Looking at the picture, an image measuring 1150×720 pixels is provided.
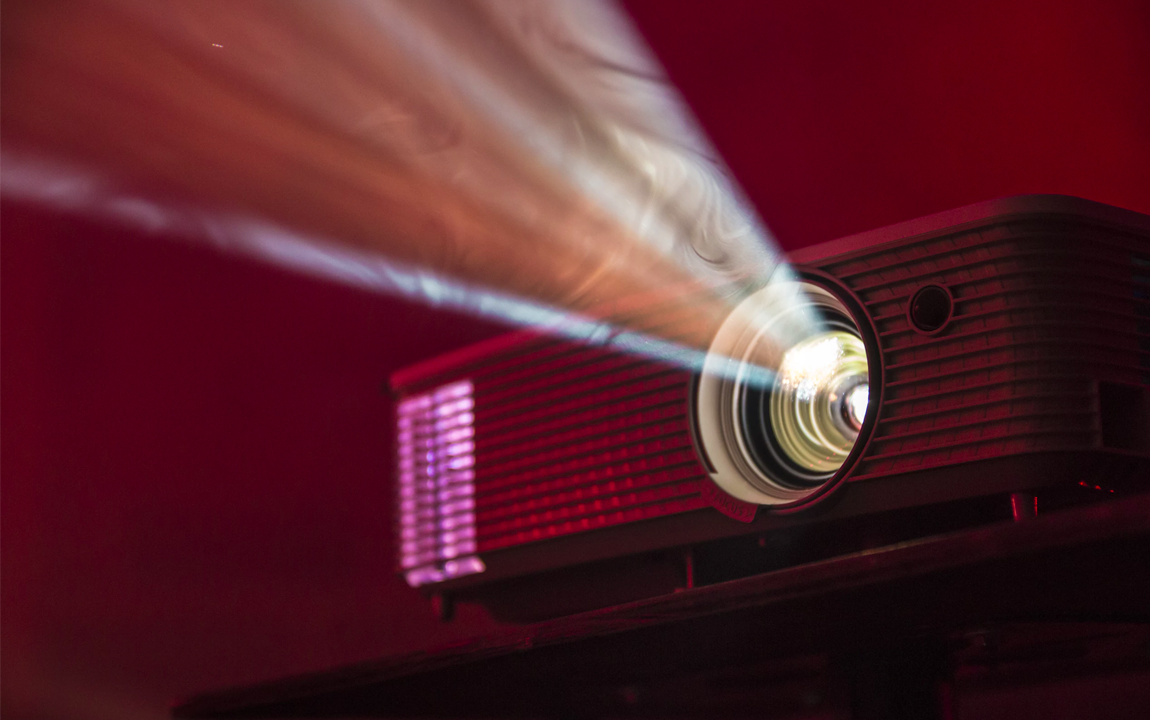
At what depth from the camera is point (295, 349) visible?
1.35 meters

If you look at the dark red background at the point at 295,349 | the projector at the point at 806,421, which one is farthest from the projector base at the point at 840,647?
the dark red background at the point at 295,349

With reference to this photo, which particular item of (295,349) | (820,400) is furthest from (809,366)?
(295,349)

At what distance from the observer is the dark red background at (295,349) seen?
3.09 feet

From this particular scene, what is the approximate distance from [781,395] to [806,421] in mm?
21

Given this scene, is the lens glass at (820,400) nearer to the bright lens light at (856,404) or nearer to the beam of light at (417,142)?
the bright lens light at (856,404)

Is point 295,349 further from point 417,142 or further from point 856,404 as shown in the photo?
point 856,404

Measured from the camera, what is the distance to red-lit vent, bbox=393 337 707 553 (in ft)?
2.19

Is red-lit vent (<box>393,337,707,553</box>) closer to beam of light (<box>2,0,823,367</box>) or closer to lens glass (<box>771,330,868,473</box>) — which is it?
lens glass (<box>771,330,868,473</box>)

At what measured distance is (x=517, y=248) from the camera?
121 centimetres

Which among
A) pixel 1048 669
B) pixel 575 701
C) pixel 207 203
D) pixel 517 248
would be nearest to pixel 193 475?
pixel 207 203

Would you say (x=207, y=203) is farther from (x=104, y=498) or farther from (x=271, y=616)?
(x=271, y=616)

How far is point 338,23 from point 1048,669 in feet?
2.94

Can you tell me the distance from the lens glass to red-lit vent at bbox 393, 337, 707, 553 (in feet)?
0.21

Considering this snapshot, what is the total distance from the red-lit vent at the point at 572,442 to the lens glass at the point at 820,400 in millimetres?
63
